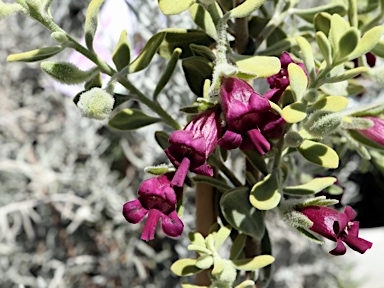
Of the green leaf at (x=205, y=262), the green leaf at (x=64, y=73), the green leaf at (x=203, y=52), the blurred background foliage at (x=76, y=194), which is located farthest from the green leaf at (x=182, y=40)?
the blurred background foliage at (x=76, y=194)

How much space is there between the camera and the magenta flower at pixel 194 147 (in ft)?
1.39

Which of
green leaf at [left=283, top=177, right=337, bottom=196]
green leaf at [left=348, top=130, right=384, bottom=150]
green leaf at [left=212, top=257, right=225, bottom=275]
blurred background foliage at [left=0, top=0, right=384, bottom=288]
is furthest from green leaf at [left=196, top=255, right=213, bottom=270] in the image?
blurred background foliage at [left=0, top=0, right=384, bottom=288]

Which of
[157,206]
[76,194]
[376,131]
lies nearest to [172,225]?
[157,206]

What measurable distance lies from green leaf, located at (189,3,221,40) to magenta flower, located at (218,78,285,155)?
0.07m

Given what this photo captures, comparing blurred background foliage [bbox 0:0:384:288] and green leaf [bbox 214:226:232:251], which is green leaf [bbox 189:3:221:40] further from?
blurred background foliage [bbox 0:0:384:288]

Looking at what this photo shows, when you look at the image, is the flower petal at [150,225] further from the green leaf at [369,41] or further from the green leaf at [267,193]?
the green leaf at [369,41]

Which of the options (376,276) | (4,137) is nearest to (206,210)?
(4,137)

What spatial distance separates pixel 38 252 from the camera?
147 cm

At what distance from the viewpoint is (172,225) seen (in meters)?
0.44

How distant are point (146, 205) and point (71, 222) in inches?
42.8

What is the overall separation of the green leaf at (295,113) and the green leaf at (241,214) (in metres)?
0.13

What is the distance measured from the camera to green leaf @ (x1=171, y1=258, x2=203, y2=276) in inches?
22.1

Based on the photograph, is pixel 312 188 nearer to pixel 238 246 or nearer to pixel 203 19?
pixel 238 246

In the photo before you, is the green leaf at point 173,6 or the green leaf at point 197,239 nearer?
the green leaf at point 173,6
